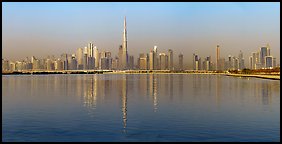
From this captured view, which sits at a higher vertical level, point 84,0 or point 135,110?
point 84,0

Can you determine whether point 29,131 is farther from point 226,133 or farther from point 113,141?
point 226,133

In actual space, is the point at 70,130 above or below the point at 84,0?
below

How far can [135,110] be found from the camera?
26734 mm

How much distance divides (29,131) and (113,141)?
5.10 meters

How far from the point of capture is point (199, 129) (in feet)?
60.6

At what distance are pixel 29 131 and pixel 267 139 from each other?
11.3 metres

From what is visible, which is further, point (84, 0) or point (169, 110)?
point (169, 110)

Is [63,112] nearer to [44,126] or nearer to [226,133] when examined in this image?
[44,126]

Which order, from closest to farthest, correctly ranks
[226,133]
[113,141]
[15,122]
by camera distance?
1. [113,141]
2. [226,133]
3. [15,122]

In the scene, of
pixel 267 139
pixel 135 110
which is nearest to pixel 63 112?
pixel 135 110

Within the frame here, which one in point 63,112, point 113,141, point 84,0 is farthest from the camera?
point 63,112

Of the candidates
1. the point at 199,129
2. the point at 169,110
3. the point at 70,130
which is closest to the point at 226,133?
the point at 199,129

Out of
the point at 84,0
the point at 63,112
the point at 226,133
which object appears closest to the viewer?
the point at 84,0

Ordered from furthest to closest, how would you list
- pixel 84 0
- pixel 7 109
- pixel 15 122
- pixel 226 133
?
pixel 7 109, pixel 15 122, pixel 226 133, pixel 84 0
